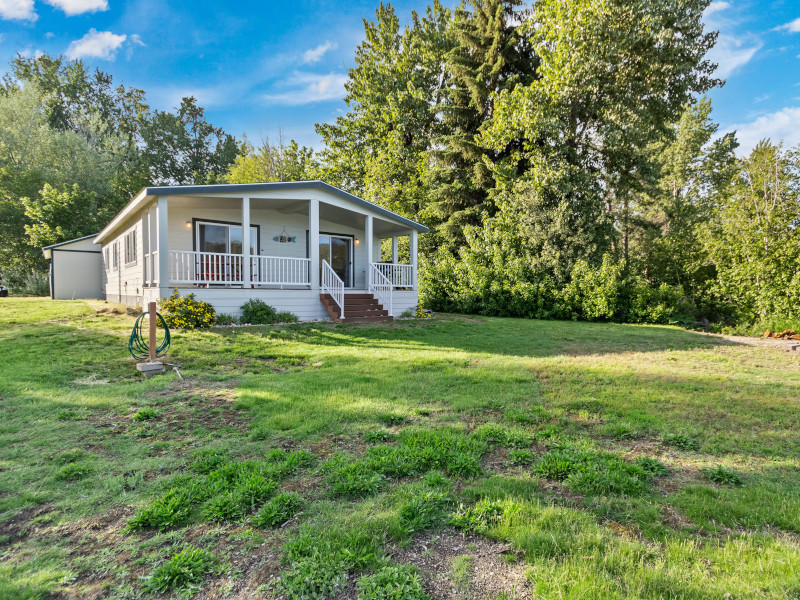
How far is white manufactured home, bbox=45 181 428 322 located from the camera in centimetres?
947

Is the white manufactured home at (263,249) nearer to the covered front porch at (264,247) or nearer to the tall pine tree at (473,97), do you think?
the covered front porch at (264,247)

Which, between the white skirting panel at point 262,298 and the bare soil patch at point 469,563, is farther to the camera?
the white skirting panel at point 262,298

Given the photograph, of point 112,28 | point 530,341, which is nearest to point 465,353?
point 530,341

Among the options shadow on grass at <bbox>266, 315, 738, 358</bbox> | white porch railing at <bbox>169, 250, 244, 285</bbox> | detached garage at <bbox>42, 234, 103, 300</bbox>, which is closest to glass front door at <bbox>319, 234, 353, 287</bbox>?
white porch railing at <bbox>169, 250, 244, 285</bbox>

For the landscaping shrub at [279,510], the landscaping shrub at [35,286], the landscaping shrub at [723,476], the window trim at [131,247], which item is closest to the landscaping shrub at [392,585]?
the landscaping shrub at [279,510]

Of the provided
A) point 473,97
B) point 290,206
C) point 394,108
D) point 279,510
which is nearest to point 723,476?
point 279,510

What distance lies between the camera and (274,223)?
40.9ft

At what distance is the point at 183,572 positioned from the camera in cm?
169

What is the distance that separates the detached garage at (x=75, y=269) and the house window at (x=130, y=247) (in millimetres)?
6676

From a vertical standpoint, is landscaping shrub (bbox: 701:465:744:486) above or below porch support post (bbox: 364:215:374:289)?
below

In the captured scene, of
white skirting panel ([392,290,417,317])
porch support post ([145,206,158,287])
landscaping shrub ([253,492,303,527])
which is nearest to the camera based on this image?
landscaping shrub ([253,492,303,527])

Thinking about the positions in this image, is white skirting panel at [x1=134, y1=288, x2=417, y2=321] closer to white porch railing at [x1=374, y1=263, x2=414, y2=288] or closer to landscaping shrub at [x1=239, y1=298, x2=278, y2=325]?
landscaping shrub at [x1=239, y1=298, x2=278, y2=325]

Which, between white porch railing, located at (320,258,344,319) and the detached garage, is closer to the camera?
white porch railing, located at (320,258,344,319)

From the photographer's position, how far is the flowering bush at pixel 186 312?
8305mm
